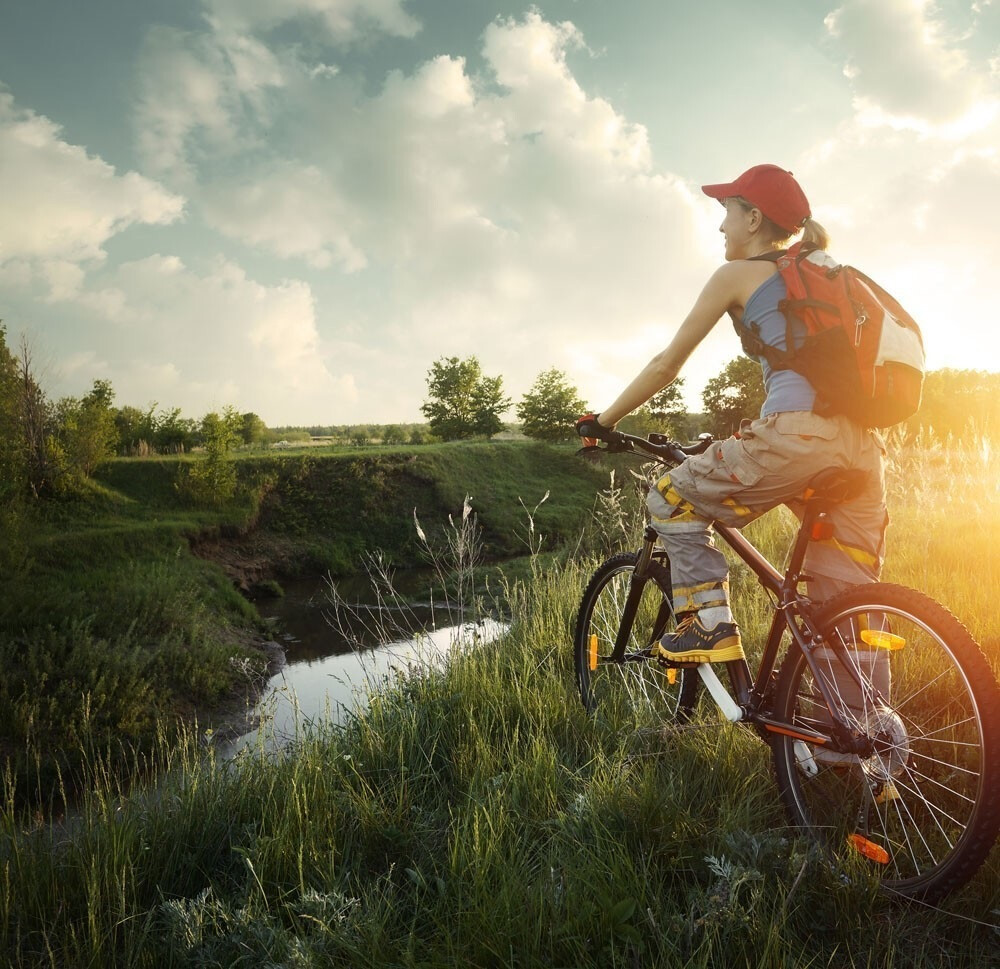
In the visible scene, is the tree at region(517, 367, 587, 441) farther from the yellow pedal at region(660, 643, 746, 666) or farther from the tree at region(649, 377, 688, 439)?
the yellow pedal at region(660, 643, 746, 666)

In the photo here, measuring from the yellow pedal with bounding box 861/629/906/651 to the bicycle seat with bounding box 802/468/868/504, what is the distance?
465 mm

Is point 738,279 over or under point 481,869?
over

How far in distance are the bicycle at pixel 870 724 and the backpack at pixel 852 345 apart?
0.88ft

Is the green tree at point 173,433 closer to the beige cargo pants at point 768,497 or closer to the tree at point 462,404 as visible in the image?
the tree at point 462,404

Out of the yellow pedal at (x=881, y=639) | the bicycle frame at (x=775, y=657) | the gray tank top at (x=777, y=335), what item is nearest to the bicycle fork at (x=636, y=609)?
the bicycle frame at (x=775, y=657)

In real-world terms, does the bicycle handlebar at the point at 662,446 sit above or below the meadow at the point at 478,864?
above

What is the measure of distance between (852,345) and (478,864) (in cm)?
214

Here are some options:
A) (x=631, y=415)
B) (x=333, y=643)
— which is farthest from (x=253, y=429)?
(x=333, y=643)

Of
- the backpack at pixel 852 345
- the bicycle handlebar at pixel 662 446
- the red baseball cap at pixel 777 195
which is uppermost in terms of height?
the red baseball cap at pixel 777 195

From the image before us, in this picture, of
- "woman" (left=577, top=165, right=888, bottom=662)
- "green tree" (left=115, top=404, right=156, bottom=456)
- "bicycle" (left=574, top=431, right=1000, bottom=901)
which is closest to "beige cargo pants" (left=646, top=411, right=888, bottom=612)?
"woman" (left=577, top=165, right=888, bottom=662)

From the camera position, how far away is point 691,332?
2.63 meters

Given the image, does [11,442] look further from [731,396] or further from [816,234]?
[731,396]

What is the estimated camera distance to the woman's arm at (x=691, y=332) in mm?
2518

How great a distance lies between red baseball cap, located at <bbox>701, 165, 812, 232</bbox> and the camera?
2.61 meters
